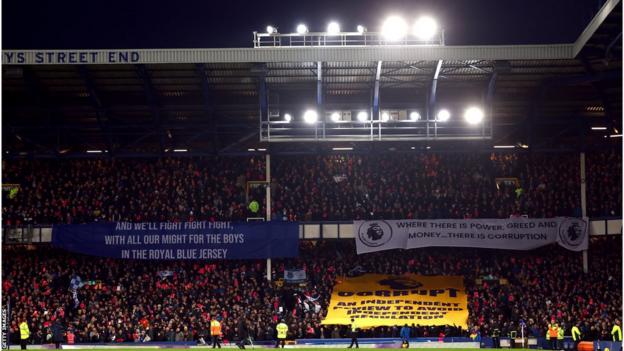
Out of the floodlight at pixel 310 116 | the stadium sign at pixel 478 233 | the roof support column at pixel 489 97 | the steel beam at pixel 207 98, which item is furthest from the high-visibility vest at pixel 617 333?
the steel beam at pixel 207 98

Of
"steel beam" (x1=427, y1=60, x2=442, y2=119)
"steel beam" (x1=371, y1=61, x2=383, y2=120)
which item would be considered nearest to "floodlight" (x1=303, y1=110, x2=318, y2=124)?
"steel beam" (x1=371, y1=61, x2=383, y2=120)

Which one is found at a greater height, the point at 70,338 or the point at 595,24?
the point at 595,24

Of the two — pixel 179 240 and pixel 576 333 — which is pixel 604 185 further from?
pixel 179 240

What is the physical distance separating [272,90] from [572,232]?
16.0 m

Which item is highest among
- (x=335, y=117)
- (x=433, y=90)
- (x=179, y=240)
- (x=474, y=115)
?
(x=433, y=90)

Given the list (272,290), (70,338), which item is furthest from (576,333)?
(70,338)

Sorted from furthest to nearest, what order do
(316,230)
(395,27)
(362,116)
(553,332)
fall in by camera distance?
(316,230) → (362,116) → (395,27) → (553,332)

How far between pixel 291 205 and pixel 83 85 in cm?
1164

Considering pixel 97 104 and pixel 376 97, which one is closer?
pixel 376 97

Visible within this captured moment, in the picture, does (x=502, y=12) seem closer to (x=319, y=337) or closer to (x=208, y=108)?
(x=208, y=108)

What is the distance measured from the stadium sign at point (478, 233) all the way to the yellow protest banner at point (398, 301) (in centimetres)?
170

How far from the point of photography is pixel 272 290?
39.4 m

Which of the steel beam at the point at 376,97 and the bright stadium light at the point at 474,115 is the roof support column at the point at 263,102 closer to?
the steel beam at the point at 376,97

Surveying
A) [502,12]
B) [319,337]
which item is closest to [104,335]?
[319,337]
